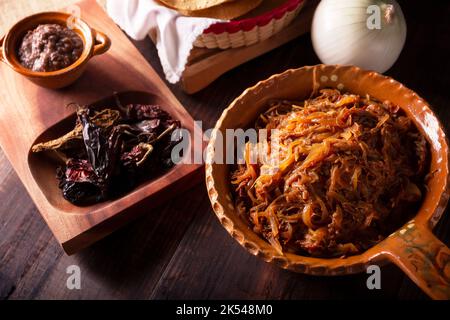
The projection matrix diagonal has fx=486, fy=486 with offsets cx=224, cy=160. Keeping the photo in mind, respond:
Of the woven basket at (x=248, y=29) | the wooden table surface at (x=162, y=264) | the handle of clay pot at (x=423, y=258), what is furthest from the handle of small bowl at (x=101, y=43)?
the handle of clay pot at (x=423, y=258)

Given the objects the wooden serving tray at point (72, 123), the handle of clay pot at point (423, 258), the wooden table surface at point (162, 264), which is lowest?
the wooden table surface at point (162, 264)

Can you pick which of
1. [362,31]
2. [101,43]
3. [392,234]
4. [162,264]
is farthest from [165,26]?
[392,234]

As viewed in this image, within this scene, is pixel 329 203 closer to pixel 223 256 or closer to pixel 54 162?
pixel 223 256

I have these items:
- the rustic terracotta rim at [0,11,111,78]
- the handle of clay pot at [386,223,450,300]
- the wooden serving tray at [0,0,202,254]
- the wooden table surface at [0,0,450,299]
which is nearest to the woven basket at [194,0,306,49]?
the wooden serving tray at [0,0,202,254]

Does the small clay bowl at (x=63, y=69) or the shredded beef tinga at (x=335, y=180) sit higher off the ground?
the small clay bowl at (x=63, y=69)

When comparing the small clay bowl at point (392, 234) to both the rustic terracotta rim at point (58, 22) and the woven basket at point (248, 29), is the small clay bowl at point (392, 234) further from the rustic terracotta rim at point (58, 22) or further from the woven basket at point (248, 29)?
the rustic terracotta rim at point (58, 22)

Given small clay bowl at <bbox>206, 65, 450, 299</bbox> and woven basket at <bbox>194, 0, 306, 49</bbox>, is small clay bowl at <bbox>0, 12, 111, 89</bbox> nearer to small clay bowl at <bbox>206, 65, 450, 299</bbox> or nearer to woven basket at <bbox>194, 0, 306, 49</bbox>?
woven basket at <bbox>194, 0, 306, 49</bbox>

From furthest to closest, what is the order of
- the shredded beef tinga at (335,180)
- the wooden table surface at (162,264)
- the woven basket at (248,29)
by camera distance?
the woven basket at (248,29)
the wooden table surface at (162,264)
the shredded beef tinga at (335,180)
